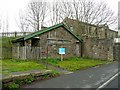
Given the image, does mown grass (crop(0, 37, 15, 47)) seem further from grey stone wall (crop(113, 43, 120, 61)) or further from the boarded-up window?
grey stone wall (crop(113, 43, 120, 61))

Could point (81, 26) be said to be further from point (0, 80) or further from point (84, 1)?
point (0, 80)

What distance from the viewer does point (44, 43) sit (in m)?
24.6

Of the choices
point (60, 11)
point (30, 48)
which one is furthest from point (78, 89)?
point (60, 11)

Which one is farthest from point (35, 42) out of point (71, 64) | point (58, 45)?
point (71, 64)

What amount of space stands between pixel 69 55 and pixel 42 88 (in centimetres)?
1833

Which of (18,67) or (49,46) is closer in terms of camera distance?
(18,67)

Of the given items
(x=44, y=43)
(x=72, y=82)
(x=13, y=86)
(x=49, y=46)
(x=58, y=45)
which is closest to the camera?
(x=13, y=86)

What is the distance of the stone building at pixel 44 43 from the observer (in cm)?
2354

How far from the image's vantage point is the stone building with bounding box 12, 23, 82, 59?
927 inches

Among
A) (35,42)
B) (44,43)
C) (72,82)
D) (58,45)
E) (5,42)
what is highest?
(5,42)

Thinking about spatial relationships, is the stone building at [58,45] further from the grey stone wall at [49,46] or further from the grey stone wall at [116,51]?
the grey stone wall at [116,51]

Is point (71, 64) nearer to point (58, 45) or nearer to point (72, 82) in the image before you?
point (58, 45)

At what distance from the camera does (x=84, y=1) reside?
39.8m

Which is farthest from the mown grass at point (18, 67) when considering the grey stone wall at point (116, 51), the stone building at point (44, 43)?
the grey stone wall at point (116, 51)
